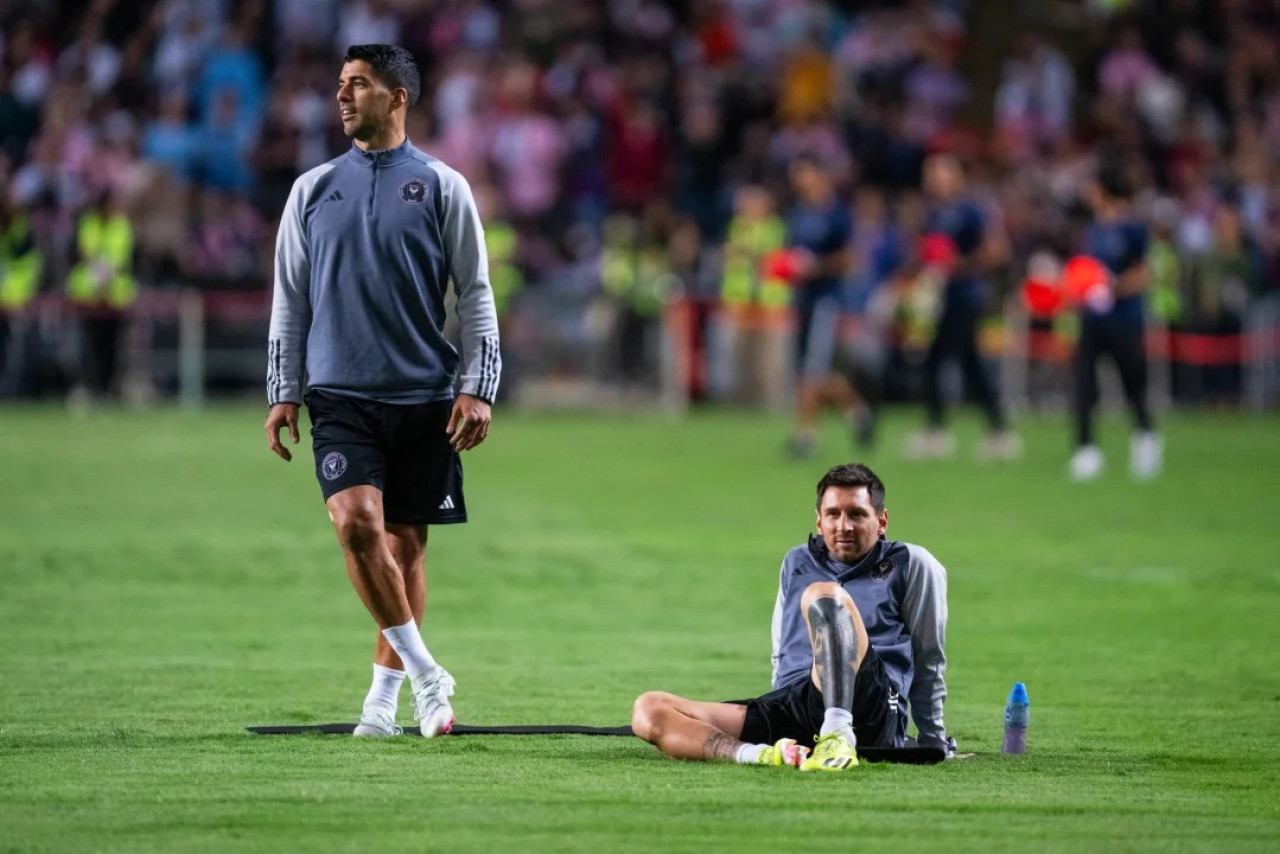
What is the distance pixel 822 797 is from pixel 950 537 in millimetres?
9240

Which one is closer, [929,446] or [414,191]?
[414,191]

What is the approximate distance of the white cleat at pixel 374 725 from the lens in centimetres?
804

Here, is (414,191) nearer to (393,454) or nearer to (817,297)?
(393,454)

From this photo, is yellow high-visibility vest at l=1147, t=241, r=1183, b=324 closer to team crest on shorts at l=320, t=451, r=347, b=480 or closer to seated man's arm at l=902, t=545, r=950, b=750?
seated man's arm at l=902, t=545, r=950, b=750

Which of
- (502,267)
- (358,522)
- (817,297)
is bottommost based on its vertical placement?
(358,522)

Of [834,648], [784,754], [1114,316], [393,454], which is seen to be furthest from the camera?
[1114,316]

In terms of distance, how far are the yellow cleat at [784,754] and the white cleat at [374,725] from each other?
1412 mm

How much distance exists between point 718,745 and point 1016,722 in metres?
1.03

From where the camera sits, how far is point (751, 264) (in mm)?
29188

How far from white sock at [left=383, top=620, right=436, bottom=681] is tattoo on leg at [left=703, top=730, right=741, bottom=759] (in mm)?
1081

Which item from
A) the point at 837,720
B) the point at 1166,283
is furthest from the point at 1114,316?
the point at 837,720

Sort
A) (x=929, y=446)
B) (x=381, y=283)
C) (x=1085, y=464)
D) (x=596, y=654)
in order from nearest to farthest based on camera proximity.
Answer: (x=381, y=283), (x=596, y=654), (x=1085, y=464), (x=929, y=446)

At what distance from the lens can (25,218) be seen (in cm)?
2902

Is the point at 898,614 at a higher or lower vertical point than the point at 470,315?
lower
